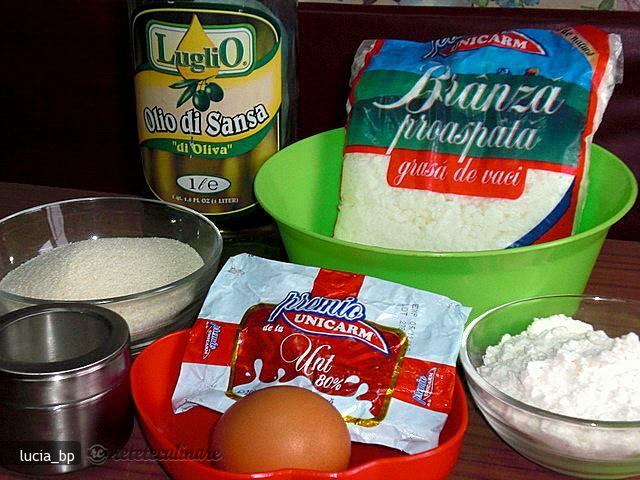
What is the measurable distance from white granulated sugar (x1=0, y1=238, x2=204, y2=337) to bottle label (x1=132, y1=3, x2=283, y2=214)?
0.08m

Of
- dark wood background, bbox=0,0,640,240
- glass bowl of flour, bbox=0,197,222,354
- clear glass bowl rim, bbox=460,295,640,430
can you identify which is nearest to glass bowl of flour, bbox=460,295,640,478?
clear glass bowl rim, bbox=460,295,640,430

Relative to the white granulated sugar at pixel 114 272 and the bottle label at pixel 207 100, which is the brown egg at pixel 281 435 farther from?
the bottle label at pixel 207 100

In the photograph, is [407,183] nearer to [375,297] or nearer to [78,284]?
[375,297]

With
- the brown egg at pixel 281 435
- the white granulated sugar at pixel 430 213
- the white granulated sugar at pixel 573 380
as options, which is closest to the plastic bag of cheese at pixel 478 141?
the white granulated sugar at pixel 430 213

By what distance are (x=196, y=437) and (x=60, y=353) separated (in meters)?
0.12

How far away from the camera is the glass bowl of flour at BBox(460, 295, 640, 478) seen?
53cm

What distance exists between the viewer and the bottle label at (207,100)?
76 cm

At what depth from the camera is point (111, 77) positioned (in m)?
1.40

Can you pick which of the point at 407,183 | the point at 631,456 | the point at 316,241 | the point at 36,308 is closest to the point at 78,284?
the point at 36,308

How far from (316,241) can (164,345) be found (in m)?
0.15

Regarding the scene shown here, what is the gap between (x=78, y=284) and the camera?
70 centimetres

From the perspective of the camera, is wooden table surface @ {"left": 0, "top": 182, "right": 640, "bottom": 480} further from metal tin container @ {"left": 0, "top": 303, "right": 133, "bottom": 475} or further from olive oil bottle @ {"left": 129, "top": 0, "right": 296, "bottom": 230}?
olive oil bottle @ {"left": 129, "top": 0, "right": 296, "bottom": 230}

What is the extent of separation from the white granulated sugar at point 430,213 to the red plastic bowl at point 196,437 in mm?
189

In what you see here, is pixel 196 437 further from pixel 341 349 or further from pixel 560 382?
pixel 560 382
